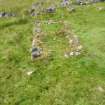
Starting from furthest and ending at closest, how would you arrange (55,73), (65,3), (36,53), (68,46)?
1. (65,3)
2. (68,46)
3. (36,53)
4. (55,73)

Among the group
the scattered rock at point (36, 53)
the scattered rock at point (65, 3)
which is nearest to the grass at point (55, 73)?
the scattered rock at point (36, 53)

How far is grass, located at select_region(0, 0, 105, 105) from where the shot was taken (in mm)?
20672

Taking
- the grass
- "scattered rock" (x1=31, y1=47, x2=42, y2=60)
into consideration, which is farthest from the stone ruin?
the grass

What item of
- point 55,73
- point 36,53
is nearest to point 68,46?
point 36,53

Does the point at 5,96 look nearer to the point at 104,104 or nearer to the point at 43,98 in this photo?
the point at 43,98

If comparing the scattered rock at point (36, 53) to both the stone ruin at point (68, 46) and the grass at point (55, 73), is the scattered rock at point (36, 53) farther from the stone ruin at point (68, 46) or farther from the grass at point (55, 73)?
the grass at point (55, 73)

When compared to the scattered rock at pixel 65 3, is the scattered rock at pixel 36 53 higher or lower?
higher

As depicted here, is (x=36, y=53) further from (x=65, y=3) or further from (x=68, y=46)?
(x=65, y=3)

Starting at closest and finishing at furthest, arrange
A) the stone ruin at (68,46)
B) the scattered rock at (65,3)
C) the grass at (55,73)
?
the grass at (55,73) → the stone ruin at (68,46) → the scattered rock at (65,3)

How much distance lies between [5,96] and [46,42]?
12422mm

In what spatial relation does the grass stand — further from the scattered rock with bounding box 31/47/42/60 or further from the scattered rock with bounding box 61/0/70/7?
the scattered rock with bounding box 61/0/70/7

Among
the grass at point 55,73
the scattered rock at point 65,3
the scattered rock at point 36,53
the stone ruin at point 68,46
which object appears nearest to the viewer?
the grass at point 55,73

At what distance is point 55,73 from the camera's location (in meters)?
24.5

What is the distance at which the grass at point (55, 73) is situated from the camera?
2067cm
